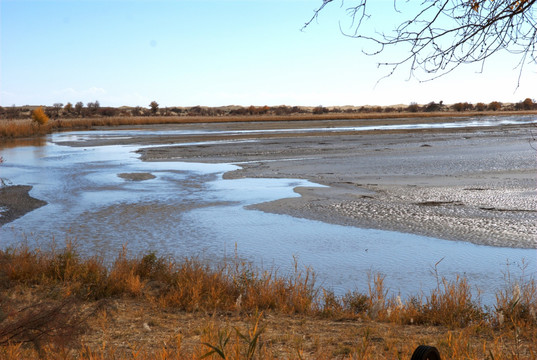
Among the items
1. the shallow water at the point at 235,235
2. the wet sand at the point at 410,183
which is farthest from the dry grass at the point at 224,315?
the wet sand at the point at 410,183

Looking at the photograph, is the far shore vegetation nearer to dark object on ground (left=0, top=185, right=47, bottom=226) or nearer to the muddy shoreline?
the muddy shoreline

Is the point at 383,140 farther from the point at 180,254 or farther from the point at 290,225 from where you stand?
the point at 180,254

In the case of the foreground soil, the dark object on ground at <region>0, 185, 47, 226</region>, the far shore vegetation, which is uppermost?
the far shore vegetation

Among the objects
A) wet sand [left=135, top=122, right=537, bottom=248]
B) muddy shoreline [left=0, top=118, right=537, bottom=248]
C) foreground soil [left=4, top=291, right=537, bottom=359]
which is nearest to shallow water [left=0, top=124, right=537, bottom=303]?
muddy shoreline [left=0, top=118, right=537, bottom=248]

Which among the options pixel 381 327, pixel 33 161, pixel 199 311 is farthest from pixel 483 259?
pixel 33 161

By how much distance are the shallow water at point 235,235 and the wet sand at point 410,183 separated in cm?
88

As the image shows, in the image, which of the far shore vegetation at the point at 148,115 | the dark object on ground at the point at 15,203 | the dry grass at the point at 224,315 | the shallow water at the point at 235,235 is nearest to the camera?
the dry grass at the point at 224,315

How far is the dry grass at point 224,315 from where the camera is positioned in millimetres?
4789

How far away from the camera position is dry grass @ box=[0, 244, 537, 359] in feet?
15.7

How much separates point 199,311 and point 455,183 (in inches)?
471

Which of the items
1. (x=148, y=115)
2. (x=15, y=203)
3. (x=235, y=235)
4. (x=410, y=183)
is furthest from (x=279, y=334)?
(x=148, y=115)

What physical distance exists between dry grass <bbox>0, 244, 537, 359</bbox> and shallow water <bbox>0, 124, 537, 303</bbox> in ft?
3.08

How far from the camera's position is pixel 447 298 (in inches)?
244

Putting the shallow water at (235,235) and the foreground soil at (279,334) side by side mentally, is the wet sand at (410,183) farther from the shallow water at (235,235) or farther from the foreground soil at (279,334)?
the foreground soil at (279,334)
